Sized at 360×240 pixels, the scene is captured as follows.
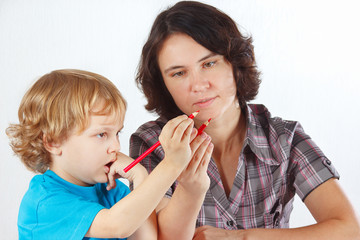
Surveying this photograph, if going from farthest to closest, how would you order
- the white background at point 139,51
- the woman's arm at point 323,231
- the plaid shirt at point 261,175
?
the white background at point 139,51, the plaid shirt at point 261,175, the woman's arm at point 323,231

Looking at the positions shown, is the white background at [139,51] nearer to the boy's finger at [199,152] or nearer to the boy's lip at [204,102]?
the boy's lip at [204,102]

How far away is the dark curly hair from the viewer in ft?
5.95

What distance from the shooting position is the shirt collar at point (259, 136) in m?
1.91

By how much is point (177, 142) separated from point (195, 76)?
1.94 ft

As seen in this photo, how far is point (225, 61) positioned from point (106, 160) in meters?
0.73

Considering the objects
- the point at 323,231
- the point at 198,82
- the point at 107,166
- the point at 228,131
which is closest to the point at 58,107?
the point at 107,166

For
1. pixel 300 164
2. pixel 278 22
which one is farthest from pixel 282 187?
pixel 278 22

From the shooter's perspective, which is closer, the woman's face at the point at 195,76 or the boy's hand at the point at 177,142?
the boy's hand at the point at 177,142

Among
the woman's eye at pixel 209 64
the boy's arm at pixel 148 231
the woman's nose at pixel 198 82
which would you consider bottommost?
the boy's arm at pixel 148 231

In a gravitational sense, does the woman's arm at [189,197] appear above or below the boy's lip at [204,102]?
below

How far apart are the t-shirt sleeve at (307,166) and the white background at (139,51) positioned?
3.00ft

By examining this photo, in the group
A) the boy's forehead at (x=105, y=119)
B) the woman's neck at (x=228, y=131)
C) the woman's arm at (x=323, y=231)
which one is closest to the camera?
the boy's forehead at (x=105, y=119)

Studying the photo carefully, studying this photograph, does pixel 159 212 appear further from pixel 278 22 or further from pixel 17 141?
pixel 278 22

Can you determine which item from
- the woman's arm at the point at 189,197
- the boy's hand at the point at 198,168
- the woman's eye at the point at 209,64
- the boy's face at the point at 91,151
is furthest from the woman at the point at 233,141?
the boy's face at the point at 91,151
